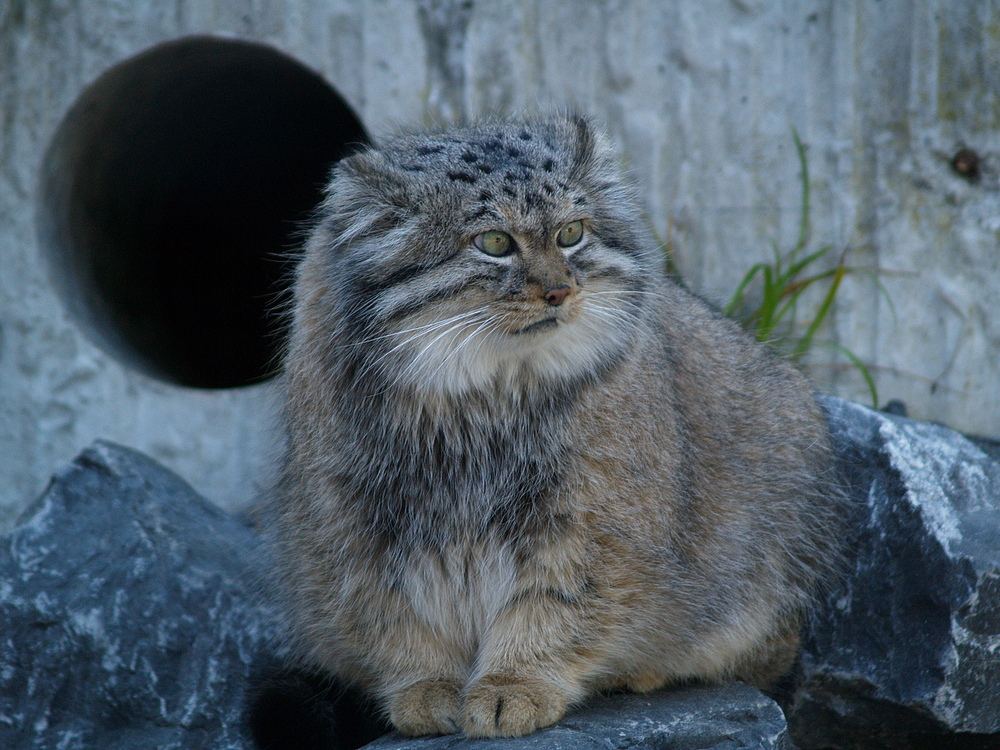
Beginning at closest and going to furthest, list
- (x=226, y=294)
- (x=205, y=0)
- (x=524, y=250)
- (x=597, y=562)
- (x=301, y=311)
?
1. (x=524, y=250)
2. (x=597, y=562)
3. (x=301, y=311)
4. (x=205, y=0)
5. (x=226, y=294)

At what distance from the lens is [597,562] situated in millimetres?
2717

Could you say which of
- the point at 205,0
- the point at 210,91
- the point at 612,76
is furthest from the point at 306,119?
the point at 612,76

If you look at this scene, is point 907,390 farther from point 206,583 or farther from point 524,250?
point 206,583

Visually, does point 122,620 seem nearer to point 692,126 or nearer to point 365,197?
point 365,197

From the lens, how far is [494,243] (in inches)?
101

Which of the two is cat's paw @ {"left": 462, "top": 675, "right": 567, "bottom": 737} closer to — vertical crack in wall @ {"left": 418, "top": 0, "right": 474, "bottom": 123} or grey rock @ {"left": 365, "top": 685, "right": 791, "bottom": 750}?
grey rock @ {"left": 365, "top": 685, "right": 791, "bottom": 750}

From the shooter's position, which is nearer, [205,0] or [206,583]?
[206,583]

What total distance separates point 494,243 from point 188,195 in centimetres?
511

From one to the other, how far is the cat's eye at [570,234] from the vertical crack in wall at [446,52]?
2.20 metres

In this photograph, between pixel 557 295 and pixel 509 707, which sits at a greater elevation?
pixel 557 295

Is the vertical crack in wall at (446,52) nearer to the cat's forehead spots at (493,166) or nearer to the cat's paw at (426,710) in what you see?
the cat's forehead spots at (493,166)

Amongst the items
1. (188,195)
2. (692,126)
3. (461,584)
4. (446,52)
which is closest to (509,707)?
(461,584)

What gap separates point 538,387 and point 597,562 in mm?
518

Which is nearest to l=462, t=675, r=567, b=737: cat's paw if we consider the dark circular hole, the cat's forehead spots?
the cat's forehead spots
